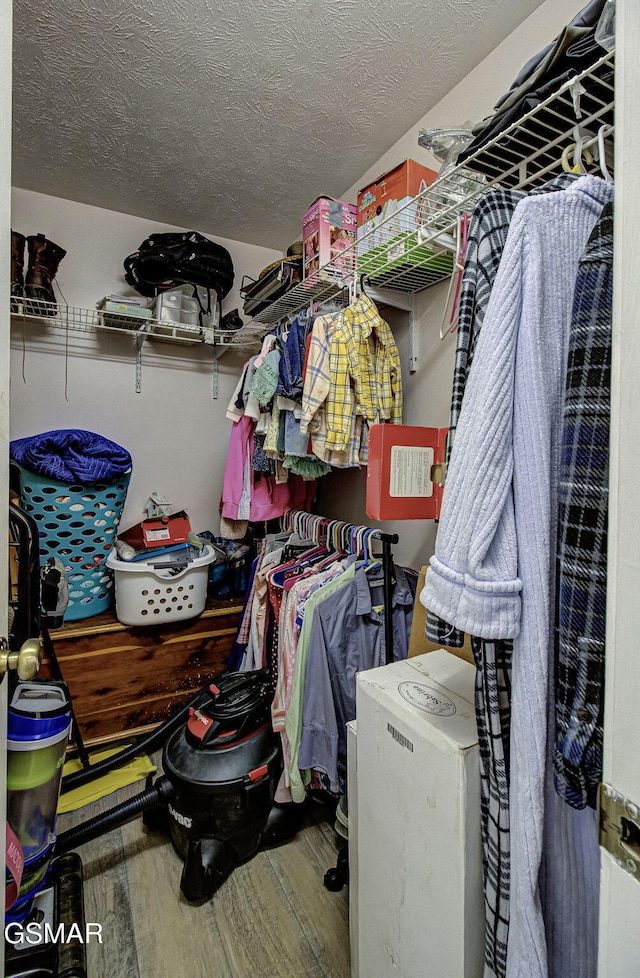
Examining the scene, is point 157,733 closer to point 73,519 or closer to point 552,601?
point 73,519

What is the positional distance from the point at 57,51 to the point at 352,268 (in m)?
1.14

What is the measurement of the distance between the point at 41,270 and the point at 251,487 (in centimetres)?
134

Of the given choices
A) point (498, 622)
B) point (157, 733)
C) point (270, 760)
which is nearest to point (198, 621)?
point (157, 733)

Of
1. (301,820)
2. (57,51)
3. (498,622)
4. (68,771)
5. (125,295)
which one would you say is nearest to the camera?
(498,622)

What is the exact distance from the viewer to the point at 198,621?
2227mm

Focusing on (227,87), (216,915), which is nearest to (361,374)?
(227,87)

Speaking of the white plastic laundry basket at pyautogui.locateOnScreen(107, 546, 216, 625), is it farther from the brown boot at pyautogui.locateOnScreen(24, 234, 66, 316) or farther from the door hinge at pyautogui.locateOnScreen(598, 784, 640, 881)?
the door hinge at pyautogui.locateOnScreen(598, 784, 640, 881)

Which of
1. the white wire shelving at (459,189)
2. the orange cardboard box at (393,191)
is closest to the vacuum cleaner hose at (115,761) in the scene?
the white wire shelving at (459,189)

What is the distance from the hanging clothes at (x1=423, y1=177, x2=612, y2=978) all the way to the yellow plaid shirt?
954mm

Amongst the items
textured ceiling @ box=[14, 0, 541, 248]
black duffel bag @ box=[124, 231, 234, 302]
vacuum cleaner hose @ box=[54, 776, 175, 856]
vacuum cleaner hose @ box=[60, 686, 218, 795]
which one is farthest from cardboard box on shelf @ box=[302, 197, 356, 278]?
vacuum cleaner hose @ box=[54, 776, 175, 856]

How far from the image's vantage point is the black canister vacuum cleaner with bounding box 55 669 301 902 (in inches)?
54.6

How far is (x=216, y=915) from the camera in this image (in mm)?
1331

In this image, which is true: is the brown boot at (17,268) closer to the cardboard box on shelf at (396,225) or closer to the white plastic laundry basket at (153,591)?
the white plastic laundry basket at (153,591)

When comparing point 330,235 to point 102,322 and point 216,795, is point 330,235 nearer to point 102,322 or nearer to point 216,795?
point 102,322
